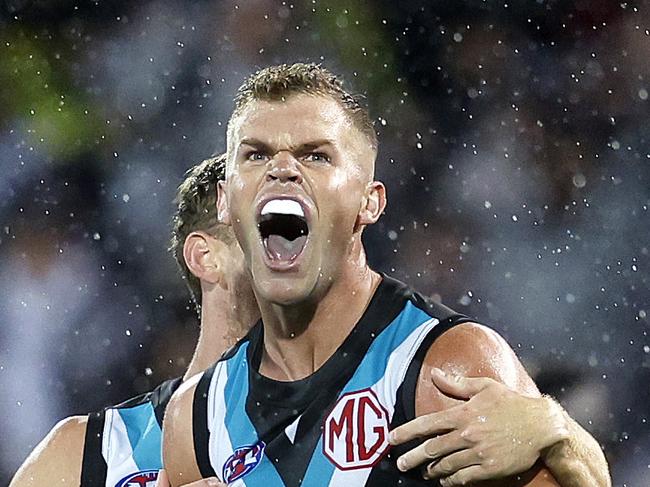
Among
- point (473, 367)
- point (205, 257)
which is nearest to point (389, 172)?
point (205, 257)

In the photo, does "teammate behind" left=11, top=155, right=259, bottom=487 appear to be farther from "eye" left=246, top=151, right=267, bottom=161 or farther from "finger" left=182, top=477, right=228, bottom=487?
"eye" left=246, top=151, right=267, bottom=161

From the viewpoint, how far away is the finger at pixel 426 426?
2.24m

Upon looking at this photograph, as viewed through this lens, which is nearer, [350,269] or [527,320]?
[350,269]

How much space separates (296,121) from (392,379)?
63 cm

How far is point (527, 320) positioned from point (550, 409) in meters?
2.73

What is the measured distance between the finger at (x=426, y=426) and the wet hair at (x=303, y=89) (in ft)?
2.55

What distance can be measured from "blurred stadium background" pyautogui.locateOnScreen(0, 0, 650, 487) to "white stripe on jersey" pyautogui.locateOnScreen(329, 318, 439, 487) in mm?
2508

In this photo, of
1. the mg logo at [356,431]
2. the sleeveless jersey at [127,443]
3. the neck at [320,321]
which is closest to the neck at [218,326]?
the sleeveless jersey at [127,443]

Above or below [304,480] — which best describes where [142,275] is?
above

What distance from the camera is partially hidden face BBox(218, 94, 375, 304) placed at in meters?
2.67

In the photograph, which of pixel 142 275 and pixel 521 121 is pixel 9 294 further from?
pixel 521 121

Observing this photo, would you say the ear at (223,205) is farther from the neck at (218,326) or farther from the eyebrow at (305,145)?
the neck at (218,326)

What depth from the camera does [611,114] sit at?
5.31 meters

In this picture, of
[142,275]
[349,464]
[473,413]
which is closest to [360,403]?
[349,464]
